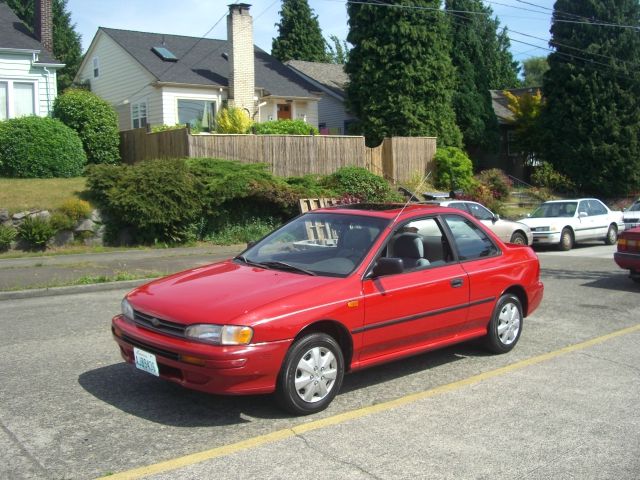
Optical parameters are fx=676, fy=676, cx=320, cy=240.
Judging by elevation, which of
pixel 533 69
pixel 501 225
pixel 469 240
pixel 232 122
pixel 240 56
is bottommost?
pixel 501 225

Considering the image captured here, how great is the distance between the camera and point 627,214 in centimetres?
2197

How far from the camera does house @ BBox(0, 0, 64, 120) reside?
24000 mm

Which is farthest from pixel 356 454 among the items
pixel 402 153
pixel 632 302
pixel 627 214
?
pixel 402 153

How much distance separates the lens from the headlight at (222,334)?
4828 millimetres

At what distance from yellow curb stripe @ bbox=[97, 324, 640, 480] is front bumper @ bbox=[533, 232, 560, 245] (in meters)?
11.7

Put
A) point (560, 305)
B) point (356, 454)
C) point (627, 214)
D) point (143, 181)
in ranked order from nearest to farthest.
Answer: point (356, 454)
point (560, 305)
point (143, 181)
point (627, 214)

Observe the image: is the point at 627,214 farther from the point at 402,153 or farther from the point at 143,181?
the point at 143,181

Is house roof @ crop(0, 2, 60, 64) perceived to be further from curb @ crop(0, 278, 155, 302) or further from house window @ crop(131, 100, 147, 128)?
curb @ crop(0, 278, 155, 302)

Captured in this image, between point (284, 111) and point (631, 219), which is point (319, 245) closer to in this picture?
point (631, 219)

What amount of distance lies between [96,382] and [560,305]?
22.8 ft

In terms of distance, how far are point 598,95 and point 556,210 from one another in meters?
14.9

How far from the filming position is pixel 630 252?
38.4 ft

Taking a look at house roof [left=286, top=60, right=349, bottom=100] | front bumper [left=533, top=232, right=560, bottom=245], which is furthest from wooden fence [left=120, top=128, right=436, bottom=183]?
house roof [left=286, top=60, right=349, bottom=100]

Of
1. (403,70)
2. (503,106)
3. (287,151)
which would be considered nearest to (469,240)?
(287,151)
